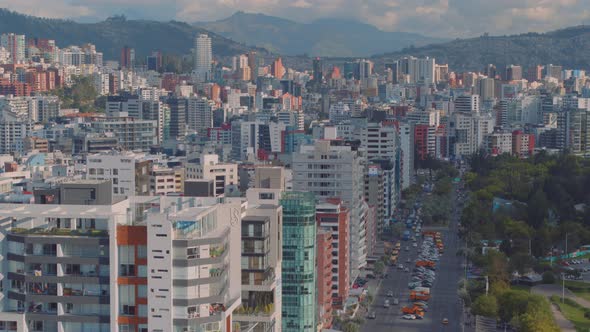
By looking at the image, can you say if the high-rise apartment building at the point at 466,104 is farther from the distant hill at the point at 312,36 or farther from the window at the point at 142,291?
the distant hill at the point at 312,36

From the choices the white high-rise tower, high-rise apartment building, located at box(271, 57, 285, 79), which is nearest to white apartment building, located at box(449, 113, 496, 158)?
the white high-rise tower

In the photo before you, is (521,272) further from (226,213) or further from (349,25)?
(349,25)

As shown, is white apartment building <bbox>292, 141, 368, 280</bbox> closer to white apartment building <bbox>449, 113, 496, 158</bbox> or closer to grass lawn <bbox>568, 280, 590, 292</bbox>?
grass lawn <bbox>568, 280, 590, 292</bbox>

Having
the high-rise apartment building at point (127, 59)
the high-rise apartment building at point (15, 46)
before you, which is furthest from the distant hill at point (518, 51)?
the high-rise apartment building at point (15, 46)

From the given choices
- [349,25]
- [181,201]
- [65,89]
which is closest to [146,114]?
[65,89]

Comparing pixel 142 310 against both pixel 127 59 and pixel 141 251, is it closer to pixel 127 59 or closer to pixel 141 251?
pixel 141 251

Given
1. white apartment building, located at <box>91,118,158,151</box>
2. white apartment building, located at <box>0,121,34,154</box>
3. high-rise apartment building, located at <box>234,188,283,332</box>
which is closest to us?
high-rise apartment building, located at <box>234,188,283,332</box>

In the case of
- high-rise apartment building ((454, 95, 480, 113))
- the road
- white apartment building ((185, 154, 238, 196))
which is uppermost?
high-rise apartment building ((454, 95, 480, 113))

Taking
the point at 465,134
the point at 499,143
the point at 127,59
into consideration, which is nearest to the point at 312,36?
the point at 127,59
